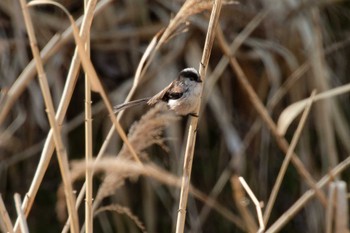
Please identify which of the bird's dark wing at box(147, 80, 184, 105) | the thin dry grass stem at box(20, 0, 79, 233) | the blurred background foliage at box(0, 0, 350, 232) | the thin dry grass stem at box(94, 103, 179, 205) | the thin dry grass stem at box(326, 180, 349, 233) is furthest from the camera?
the blurred background foliage at box(0, 0, 350, 232)

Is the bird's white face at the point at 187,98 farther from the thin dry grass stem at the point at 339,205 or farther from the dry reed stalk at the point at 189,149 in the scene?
the thin dry grass stem at the point at 339,205

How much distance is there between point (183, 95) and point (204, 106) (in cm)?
100

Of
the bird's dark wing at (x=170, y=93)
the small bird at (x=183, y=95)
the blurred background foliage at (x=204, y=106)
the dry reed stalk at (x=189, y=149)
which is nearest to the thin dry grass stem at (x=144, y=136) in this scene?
the dry reed stalk at (x=189, y=149)

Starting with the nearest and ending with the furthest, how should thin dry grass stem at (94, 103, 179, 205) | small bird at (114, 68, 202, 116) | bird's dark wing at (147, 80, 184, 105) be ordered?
thin dry grass stem at (94, 103, 179, 205) → small bird at (114, 68, 202, 116) → bird's dark wing at (147, 80, 184, 105)

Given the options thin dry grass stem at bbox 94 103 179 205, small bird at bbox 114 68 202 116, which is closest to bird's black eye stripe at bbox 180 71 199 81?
small bird at bbox 114 68 202 116

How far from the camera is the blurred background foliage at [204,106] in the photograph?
113 inches

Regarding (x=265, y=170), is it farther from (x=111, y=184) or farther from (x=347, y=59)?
(x=111, y=184)

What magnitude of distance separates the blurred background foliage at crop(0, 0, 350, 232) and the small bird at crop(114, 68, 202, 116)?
847mm

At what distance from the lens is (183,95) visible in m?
1.85

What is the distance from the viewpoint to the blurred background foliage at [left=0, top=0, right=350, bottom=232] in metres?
2.86

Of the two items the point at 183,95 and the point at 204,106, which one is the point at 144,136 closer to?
the point at 183,95

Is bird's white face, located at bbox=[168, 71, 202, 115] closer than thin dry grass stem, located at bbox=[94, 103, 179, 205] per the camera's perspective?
No

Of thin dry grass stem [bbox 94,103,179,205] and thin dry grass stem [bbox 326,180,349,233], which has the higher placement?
thin dry grass stem [bbox 94,103,179,205]

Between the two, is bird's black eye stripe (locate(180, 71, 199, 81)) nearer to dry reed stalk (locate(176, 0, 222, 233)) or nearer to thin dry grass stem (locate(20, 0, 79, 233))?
dry reed stalk (locate(176, 0, 222, 233))
